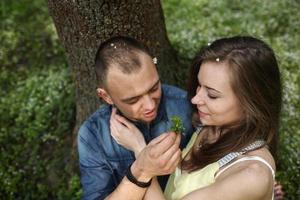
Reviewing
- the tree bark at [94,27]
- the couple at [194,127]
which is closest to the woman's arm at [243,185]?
the couple at [194,127]

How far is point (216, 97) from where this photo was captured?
8.32ft

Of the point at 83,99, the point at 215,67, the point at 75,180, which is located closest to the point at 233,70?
the point at 215,67

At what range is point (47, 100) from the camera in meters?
4.96

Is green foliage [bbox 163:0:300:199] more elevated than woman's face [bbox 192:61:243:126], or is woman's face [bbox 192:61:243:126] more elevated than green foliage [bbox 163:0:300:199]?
woman's face [bbox 192:61:243:126]

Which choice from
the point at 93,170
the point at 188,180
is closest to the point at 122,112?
the point at 93,170

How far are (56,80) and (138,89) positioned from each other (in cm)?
251

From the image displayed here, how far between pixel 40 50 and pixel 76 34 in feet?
7.07

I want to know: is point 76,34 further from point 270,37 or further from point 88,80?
point 270,37

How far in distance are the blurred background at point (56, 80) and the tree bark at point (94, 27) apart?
75 centimetres

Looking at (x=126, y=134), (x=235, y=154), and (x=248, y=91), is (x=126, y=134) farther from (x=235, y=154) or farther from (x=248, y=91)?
(x=248, y=91)

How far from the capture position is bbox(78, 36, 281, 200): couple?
2.40 meters

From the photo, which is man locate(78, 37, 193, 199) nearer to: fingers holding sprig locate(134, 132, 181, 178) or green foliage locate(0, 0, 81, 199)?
fingers holding sprig locate(134, 132, 181, 178)

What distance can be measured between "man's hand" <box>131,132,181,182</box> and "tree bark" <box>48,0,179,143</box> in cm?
132

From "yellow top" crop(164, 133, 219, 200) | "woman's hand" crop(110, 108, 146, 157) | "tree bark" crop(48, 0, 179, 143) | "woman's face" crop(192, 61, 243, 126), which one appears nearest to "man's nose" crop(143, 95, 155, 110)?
"woman's hand" crop(110, 108, 146, 157)
